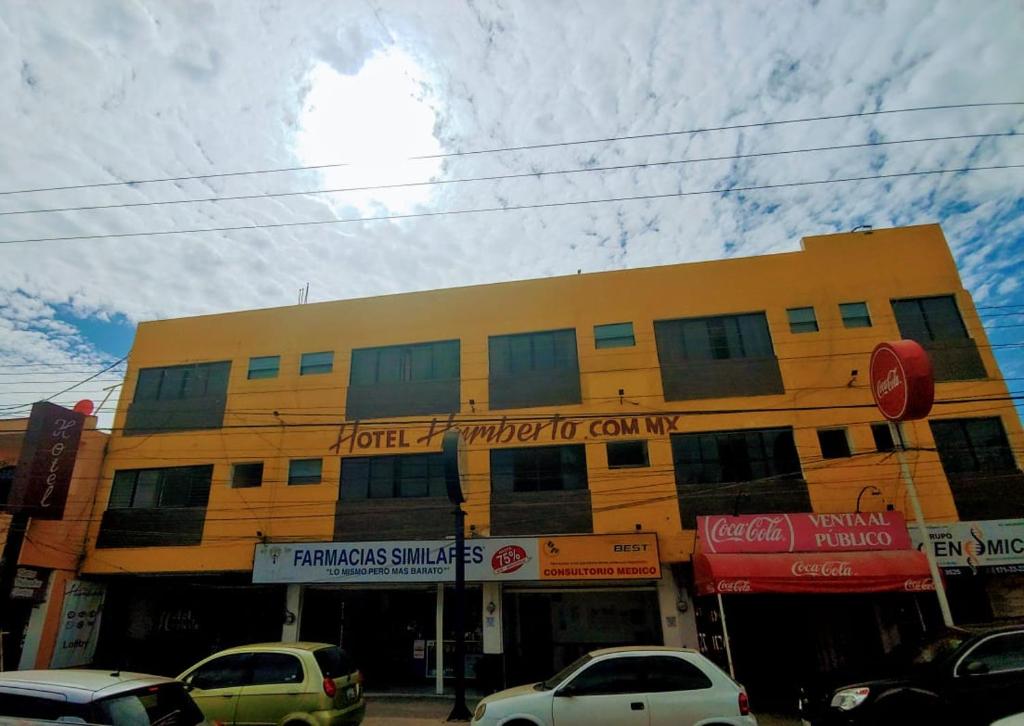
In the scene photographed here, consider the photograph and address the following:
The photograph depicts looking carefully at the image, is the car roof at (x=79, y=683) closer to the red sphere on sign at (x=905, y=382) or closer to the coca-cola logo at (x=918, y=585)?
the red sphere on sign at (x=905, y=382)

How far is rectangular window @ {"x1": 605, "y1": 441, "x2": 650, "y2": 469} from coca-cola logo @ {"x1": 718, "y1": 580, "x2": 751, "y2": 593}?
4.45 metres

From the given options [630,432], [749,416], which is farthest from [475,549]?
[749,416]

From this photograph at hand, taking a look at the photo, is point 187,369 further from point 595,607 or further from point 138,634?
point 595,607

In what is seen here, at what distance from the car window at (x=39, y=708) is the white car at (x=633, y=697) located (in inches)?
185

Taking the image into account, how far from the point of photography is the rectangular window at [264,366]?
19562mm

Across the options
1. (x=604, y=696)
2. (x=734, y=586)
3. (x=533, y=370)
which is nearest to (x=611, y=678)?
(x=604, y=696)

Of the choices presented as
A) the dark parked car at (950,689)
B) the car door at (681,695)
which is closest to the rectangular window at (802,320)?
the dark parked car at (950,689)

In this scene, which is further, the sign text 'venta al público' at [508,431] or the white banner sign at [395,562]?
the sign text 'venta al público' at [508,431]

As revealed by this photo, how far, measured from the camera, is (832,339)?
1667cm

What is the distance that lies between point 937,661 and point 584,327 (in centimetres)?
1215

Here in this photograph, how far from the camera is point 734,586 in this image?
12484mm

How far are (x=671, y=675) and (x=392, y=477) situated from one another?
11579 mm

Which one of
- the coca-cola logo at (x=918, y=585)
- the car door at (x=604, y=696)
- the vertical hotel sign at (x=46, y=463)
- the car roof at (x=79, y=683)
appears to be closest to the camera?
the car roof at (x=79, y=683)

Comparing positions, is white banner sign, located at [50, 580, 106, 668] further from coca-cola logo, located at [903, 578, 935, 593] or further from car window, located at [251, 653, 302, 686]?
coca-cola logo, located at [903, 578, 935, 593]
